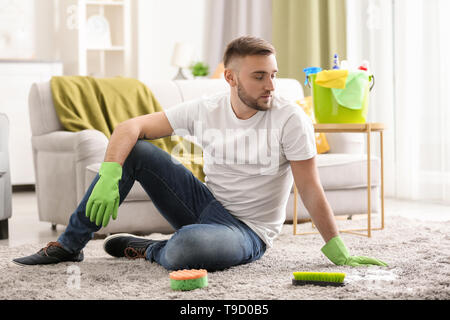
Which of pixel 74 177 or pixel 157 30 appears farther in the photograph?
pixel 157 30

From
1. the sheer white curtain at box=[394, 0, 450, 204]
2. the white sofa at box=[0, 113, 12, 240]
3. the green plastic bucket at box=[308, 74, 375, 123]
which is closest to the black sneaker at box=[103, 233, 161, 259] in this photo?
the white sofa at box=[0, 113, 12, 240]

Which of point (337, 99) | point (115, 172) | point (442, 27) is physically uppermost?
point (442, 27)

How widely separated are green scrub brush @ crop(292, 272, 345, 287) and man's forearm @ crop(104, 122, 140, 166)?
0.64 meters

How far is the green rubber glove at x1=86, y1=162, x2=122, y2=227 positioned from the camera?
6.17ft

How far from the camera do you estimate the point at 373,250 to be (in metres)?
2.29

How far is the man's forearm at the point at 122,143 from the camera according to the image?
1.95 meters

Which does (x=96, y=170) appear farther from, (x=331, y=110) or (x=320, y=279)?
(x=320, y=279)

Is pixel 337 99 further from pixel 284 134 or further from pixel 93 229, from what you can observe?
pixel 93 229

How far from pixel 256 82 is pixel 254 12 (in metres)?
3.53

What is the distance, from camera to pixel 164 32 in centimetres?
556

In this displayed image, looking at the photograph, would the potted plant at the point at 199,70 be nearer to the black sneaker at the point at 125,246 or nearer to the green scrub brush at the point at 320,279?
the black sneaker at the point at 125,246

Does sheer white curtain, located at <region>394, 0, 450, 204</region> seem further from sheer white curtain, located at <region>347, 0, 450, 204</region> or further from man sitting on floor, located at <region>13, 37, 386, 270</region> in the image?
man sitting on floor, located at <region>13, 37, 386, 270</region>
